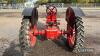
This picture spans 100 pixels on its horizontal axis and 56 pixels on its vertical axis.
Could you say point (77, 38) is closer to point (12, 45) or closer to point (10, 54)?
point (10, 54)

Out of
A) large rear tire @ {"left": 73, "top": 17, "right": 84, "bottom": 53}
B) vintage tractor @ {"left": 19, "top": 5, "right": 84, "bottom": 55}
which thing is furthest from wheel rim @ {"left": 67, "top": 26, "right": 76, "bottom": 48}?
large rear tire @ {"left": 73, "top": 17, "right": 84, "bottom": 53}

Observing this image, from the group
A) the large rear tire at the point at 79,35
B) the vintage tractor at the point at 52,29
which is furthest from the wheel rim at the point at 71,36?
the large rear tire at the point at 79,35

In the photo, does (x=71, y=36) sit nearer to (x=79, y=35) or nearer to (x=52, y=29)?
(x=52, y=29)

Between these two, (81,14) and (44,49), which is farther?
(44,49)

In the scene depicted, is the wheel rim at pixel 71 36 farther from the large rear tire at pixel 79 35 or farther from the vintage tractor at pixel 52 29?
the large rear tire at pixel 79 35

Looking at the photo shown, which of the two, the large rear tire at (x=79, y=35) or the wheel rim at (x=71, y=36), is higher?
the large rear tire at (x=79, y=35)

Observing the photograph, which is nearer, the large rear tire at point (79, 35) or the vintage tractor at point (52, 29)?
the vintage tractor at point (52, 29)

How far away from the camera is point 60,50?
34.1 ft

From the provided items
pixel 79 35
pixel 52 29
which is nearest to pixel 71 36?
pixel 52 29

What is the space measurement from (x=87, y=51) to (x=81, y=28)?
3.72ft

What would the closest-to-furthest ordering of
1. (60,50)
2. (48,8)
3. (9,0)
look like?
(60,50)
(48,8)
(9,0)

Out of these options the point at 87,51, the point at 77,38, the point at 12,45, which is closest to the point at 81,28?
the point at 77,38

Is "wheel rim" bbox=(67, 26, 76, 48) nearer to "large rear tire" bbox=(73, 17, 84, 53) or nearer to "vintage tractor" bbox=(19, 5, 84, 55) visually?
"vintage tractor" bbox=(19, 5, 84, 55)

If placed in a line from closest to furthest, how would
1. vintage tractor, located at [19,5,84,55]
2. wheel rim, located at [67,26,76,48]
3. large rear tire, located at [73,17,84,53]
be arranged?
1. vintage tractor, located at [19,5,84,55]
2. large rear tire, located at [73,17,84,53]
3. wheel rim, located at [67,26,76,48]
